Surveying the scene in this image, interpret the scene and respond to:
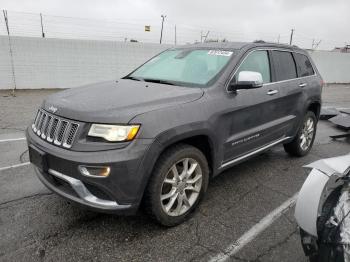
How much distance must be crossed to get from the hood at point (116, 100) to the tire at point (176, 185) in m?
0.47

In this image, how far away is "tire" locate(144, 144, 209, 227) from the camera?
2836 mm

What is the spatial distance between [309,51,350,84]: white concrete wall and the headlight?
23915 millimetres

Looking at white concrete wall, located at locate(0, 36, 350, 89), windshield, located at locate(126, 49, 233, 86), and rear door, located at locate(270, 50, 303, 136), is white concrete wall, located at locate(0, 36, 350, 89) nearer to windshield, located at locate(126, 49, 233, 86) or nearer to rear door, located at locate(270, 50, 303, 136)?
windshield, located at locate(126, 49, 233, 86)

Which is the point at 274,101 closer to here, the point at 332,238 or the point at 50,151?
the point at 332,238

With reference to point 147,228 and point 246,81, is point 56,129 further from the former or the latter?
point 246,81

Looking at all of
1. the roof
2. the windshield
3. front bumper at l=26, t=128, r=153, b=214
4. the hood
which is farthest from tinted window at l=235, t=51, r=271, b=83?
front bumper at l=26, t=128, r=153, b=214

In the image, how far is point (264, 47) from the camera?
4.33 metres

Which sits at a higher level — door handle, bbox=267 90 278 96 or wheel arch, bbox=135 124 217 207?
door handle, bbox=267 90 278 96

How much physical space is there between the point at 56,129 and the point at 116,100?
0.59m

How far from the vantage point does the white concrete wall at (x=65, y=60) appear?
14.0 meters

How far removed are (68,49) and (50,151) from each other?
13.4 metres

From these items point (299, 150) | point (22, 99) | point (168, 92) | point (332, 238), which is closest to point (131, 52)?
point (22, 99)

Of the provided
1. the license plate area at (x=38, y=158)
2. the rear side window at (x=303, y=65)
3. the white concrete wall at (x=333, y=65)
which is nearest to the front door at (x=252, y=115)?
the rear side window at (x=303, y=65)

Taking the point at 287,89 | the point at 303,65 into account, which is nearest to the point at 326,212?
the point at 287,89
